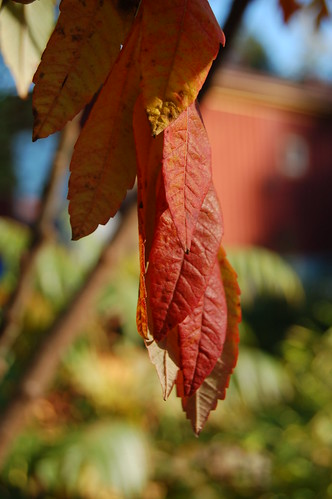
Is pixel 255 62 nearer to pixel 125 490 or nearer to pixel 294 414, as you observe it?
pixel 294 414

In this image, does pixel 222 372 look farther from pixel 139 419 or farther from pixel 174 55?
pixel 139 419

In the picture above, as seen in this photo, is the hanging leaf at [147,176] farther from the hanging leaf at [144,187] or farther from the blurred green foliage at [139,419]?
the blurred green foliage at [139,419]

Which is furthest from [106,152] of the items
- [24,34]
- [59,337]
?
[59,337]

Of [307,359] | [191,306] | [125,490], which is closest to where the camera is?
[191,306]

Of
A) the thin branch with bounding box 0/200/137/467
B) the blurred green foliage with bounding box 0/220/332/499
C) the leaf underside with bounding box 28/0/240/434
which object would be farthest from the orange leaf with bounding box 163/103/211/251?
the blurred green foliage with bounding box 0/220/332/499

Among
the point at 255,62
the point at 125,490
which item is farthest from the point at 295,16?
the point at 255,62
